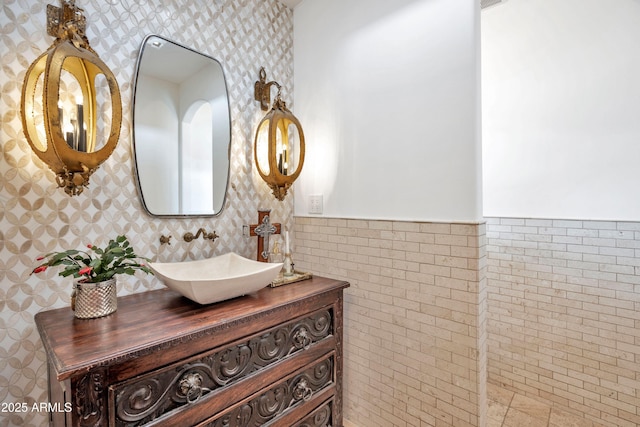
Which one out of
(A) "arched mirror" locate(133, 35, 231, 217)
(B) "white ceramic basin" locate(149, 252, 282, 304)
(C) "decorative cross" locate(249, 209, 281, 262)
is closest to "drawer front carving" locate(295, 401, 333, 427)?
(B) "white ceramic basin" locate(149, 252, 282, 304)

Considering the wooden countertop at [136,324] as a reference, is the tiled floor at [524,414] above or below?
below

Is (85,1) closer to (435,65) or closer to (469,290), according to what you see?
(435,65)

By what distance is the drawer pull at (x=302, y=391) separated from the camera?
1.33m

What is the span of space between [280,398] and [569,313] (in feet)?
6.61

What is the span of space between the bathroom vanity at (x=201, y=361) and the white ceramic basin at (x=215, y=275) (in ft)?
0.20

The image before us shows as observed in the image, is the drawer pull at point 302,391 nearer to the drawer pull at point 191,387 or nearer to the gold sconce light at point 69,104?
the drawer pull at point 191,387

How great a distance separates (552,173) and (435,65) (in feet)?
4.30

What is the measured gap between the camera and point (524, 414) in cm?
204

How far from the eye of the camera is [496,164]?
93.0 inches

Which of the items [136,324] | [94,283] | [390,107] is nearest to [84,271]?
[94,283]

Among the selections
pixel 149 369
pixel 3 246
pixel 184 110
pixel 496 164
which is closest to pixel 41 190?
pixel 3 246

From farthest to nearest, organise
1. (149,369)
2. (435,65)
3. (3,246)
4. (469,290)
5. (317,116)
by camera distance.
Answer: (317,116), (435,65), (469,290), (3,246), (149,369)

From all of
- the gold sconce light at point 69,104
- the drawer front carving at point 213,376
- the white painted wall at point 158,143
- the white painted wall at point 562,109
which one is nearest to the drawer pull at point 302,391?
the drawer front carving at point 213,376

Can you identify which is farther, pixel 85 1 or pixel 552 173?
pixel 552 173
